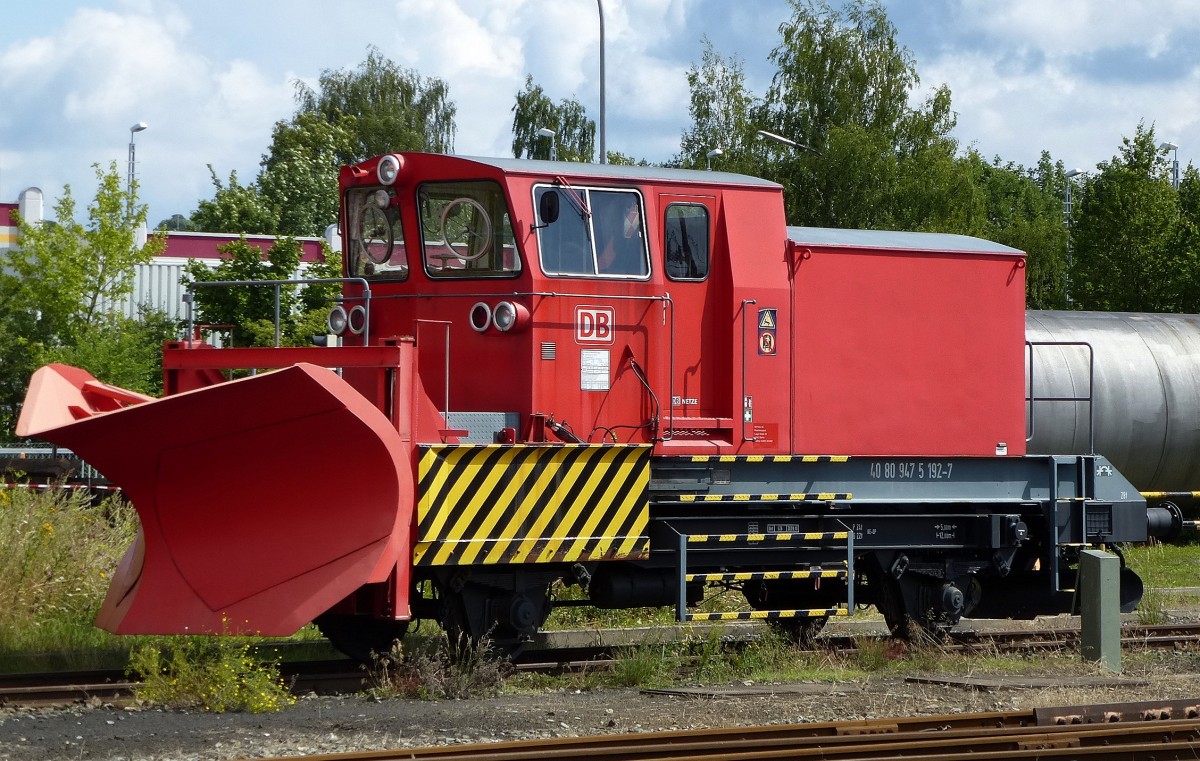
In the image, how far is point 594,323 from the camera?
9648mm

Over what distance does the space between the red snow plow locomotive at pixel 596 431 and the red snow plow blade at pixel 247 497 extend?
19 mm

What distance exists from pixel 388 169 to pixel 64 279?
18872mm

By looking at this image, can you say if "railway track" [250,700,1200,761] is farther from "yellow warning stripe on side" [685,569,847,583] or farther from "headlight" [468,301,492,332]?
"headlight" [468,301,492,332]

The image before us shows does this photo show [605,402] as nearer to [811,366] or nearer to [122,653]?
[811,366]

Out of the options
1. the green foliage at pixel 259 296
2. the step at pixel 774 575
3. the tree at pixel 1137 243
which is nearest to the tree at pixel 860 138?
the tree at pixel 1137 243

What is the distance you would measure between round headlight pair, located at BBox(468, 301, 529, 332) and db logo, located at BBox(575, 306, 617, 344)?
0.43m

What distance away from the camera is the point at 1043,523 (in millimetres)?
11273

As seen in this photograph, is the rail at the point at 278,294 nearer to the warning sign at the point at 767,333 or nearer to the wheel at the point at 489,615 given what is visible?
the wheel at the point at 489,615

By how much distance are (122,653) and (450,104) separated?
151 ft

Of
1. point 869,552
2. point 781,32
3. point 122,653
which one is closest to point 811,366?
point 869,552

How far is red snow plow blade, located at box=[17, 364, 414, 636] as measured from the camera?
27.1 ft

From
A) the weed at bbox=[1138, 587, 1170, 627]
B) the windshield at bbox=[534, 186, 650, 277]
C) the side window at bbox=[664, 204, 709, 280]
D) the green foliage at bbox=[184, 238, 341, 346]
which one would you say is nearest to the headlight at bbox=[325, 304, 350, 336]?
the windshield at bbox=[534, 186, 650, 277]

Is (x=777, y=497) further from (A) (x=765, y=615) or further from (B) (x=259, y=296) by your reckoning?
(B) (x=259, y=296)

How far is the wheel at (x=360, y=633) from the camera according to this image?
32.3 feet
